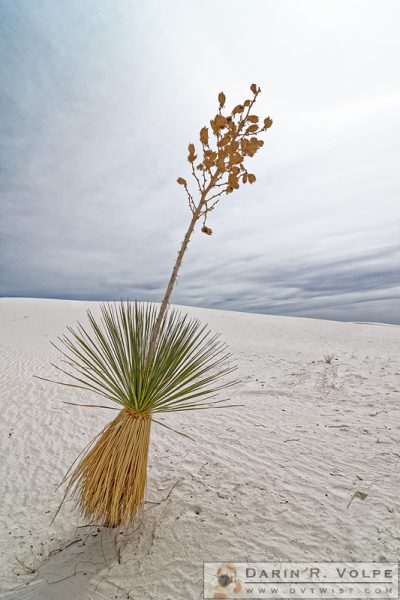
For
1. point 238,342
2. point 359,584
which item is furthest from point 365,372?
point 359,584

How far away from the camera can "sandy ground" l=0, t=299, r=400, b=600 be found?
226cm

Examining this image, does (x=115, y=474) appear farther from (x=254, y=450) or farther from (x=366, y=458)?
(x=366, y=458)

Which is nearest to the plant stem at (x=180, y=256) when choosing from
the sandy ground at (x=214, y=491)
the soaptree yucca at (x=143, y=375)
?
the soaptree yucca at (x=143, y=375)

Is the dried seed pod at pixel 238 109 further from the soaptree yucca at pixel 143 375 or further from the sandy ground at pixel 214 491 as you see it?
the sandy ground at pixel 214 491

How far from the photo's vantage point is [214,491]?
3.15m

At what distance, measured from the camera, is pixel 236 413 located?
5699mm

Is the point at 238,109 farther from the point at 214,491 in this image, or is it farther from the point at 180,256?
the point at 214,491

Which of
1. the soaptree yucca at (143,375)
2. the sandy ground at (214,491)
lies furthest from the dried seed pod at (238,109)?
the sandy ground at (214,491)

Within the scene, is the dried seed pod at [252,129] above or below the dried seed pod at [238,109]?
below

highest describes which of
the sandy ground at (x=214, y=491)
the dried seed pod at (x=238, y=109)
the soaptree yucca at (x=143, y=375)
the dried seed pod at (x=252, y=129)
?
the dried seed pod at (x=238, y=109)

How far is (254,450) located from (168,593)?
2199 millimetres

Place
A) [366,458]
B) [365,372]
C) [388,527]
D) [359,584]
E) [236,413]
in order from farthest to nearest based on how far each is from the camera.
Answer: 1. [365,372]
2. [236,413]
3. [366,458]
4. [388,527]
5. [359,584]

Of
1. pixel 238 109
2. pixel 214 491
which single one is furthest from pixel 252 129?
pixel 214 491

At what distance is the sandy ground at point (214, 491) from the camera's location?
7.40ft
